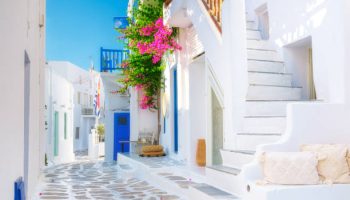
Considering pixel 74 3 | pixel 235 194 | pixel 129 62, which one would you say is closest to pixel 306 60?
pixel 235 194

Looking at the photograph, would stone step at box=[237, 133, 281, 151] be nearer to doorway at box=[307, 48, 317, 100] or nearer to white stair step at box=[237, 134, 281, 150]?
white stair step at box=[237, 134, 281, 150]

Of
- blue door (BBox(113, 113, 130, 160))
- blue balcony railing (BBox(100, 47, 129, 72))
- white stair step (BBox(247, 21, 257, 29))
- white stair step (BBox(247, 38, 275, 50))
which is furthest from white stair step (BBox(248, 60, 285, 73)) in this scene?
blue door (BBox(113, 113, 130, 160))

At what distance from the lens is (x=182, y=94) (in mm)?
9914

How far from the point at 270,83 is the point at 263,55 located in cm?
68

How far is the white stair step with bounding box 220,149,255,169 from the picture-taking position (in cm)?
511

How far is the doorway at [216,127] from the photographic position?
22.5 ft

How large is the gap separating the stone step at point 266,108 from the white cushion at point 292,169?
1.86 metres

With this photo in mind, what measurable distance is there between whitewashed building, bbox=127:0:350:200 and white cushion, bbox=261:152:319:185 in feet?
0.36

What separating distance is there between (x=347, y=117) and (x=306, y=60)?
93.2 inches

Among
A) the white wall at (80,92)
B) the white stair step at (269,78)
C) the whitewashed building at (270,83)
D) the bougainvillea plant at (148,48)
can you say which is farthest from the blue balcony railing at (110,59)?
the white wall at (80,92)

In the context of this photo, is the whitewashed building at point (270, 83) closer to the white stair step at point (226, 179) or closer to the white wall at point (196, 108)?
the white stair step at point (226, 179)

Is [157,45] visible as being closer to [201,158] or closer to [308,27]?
[201,158]

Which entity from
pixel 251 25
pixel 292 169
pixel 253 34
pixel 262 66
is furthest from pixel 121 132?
pixel 292 169

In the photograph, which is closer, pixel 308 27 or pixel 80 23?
pixel 308 27
